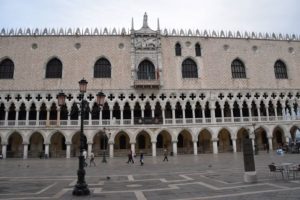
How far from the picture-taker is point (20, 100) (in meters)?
32.6

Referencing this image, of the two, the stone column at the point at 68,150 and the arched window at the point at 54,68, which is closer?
the stone column at the point at 68,150

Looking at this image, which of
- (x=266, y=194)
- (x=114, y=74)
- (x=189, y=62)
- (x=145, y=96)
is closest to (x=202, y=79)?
(x=189, y=62)

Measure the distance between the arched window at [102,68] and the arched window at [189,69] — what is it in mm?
10064

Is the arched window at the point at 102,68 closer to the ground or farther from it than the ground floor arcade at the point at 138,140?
farther from it

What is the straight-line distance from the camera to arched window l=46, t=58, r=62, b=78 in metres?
34.5

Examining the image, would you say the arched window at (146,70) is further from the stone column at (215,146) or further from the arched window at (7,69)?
the arched window at (7,69)

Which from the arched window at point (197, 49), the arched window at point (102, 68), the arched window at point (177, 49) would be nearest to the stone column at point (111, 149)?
the arched window at point (102, 68)

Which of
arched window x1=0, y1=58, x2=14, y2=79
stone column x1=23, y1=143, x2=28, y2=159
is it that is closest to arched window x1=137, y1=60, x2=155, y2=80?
stone column x1=23, y1=143, x2=28, y2=159

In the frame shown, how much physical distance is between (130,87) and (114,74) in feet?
9.23

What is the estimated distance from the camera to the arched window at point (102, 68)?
35.0 meters

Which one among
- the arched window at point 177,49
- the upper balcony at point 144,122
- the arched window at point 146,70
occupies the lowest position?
the upper balcony at point 144,122

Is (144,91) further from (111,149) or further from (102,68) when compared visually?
(111,149)

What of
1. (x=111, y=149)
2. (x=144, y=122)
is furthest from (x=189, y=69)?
(x=111, y=149)

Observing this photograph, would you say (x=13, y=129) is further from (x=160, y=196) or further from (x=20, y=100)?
(x=160, y=196)
